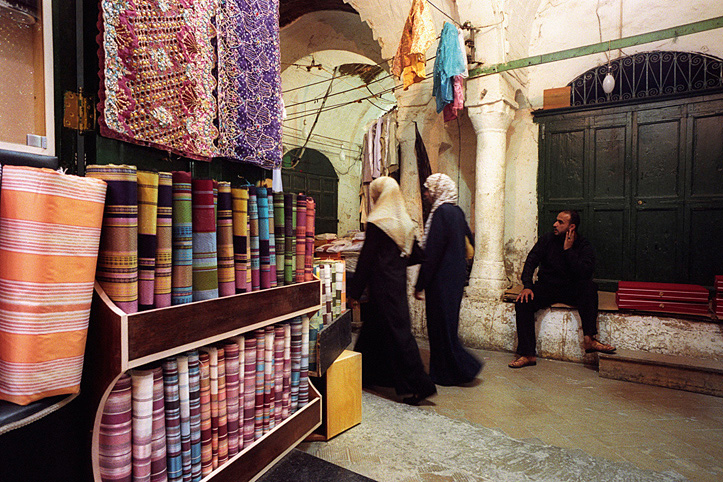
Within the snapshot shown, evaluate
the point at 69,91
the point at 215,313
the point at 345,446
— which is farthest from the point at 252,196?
the point at 345,446

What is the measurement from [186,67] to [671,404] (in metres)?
4.23

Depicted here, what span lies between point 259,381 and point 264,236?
66 centimetres

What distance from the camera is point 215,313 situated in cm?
155

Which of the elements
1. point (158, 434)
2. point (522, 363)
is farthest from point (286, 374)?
point (522, 363)

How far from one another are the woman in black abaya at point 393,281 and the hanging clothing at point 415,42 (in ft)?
7.06

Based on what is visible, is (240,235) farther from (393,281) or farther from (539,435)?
(539,435)

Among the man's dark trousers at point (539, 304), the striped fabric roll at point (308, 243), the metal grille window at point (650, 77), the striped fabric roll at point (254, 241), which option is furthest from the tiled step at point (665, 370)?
the striped fabric roll at point (254, 241)

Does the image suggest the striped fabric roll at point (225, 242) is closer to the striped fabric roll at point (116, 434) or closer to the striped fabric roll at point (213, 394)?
the striped fabric roll at point (213, 394)

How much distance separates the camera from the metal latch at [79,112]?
4.97ft

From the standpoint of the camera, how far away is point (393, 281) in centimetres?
344

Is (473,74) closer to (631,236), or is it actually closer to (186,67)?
(631,236)

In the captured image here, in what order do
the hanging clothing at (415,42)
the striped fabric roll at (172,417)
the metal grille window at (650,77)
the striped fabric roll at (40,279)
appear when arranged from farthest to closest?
the metal grille window at (650,77) < the hanging clothing at (415,42) < the striped fabric roll at (172,417) < the striped fabric roll at (40,279)

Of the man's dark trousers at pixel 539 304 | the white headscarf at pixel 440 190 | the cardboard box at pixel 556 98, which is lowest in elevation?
the man's dark trousers at pixel 539 304

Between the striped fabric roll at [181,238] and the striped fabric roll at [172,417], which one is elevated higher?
the striped fabric roll at [181,238]
